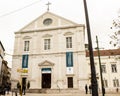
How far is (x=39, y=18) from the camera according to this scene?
37.6 m

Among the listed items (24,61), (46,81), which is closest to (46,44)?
(24,61)

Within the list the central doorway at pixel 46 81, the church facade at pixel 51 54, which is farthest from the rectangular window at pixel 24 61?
the central doorway at pixel 46 81

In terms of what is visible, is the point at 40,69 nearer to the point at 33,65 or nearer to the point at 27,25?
the point at 33,65

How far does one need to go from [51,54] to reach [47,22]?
6.91 metres

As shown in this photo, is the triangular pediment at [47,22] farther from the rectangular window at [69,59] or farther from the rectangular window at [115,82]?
the rectangular window at [115,82]

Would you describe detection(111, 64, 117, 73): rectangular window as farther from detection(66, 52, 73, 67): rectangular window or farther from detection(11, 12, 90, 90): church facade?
detection(66, 52, 73, 67): rectangular window

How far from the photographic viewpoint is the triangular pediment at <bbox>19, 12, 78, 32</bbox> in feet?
118

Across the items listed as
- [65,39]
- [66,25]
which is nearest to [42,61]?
[65,39]

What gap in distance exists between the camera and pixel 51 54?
34531mm

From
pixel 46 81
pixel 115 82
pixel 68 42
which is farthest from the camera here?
pixel 115 82

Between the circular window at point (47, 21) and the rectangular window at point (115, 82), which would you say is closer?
the circular window at point (47, 21)

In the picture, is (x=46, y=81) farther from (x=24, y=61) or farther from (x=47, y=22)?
(x=47, y=22)

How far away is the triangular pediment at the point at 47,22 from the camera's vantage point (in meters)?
36.0


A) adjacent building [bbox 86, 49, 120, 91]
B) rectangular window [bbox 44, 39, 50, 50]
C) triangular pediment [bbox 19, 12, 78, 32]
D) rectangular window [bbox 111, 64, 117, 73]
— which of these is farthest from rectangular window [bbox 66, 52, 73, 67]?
rectangular window [bbox 111, 64, 117, 73]
